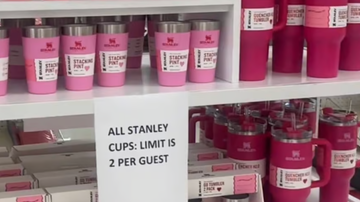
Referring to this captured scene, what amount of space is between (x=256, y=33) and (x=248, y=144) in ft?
0.98

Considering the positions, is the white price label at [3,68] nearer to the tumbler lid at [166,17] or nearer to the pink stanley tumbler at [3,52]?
the pink stanley tumbler at [3,52]

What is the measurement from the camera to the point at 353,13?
54.1 inches

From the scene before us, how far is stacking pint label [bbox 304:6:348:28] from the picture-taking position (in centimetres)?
127

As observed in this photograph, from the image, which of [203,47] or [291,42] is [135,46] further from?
[291,42]

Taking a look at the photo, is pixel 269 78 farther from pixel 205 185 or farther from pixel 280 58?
pixel 205 185

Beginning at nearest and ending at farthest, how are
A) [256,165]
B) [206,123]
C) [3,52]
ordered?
[3,52] < [256,165] < [206,123]

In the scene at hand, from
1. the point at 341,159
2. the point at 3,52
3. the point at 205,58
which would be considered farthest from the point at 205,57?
the point at 341,159

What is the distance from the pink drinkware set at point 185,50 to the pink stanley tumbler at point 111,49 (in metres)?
0.07

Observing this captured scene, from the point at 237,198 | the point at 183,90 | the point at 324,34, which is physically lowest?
the point at 237,198

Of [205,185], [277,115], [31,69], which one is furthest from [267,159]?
[31,69]

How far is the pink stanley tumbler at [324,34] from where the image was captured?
50.2 inches

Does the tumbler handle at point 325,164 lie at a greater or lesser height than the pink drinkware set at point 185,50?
lesser

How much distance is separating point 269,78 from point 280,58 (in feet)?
0.29

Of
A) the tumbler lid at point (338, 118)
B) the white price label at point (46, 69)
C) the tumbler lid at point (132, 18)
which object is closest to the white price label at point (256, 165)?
the tumbler lid at point (338, 118)
